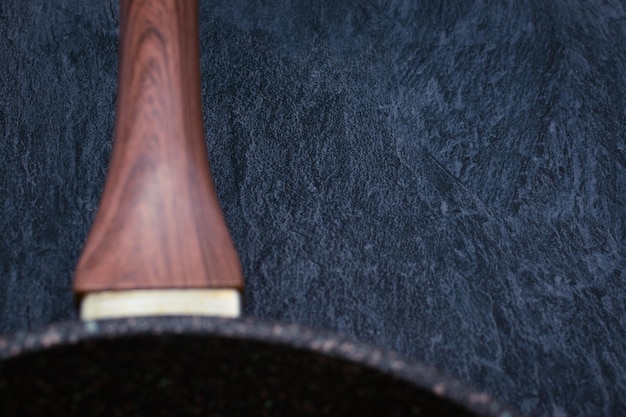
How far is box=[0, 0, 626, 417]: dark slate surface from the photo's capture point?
49cm

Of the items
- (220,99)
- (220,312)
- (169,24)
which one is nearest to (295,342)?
(220,312)

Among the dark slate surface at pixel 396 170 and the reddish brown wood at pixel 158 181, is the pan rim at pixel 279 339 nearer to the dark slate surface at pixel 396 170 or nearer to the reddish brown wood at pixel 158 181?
the reddish brown wood at pixel 158 181

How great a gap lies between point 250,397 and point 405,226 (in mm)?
230

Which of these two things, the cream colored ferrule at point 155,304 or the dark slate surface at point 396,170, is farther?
the dark slate surface at point 396,170

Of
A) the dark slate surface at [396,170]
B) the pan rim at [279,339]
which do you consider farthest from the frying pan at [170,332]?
the dark slate surface at [396,170]

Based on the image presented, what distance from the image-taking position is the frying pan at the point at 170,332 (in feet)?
0.94

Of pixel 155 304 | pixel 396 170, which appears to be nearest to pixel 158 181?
pixel 155 304

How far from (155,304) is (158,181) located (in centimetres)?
7

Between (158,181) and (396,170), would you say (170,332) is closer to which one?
(158,181)

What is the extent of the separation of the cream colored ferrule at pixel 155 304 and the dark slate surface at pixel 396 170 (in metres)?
0.15

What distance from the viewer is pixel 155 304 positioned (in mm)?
331

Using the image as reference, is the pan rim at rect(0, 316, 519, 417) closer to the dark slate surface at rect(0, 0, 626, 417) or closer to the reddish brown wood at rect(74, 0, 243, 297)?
the reddish brown wood at rect(74, 0, 243, 297)

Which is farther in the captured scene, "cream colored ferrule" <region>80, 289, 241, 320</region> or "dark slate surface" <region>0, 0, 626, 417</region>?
"dark slate surface" <region>0, 0, 626, 417</region>

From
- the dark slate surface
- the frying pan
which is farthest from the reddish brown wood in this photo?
the dark slate surface
